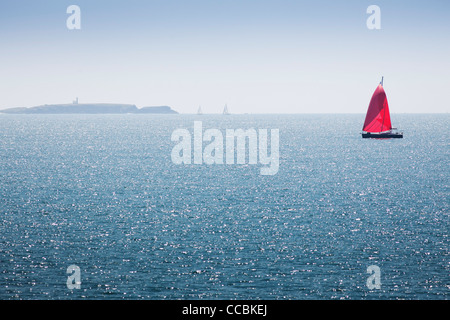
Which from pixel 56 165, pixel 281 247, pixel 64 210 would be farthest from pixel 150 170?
pixel 281 247

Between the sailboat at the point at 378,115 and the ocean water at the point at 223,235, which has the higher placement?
the sailboat at the point at 378,115

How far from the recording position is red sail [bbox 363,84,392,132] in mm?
161625

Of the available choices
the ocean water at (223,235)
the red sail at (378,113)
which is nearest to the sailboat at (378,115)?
the red sail at (378,113)

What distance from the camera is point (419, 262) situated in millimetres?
46719

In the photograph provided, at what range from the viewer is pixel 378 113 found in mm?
165750

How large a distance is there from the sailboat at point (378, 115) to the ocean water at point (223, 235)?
60.1 meters

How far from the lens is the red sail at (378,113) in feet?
530

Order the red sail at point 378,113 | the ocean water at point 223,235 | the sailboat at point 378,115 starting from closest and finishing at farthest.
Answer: the ocean water at point 223,235, the red sail at point 378,113, the sailboat at point 378,115

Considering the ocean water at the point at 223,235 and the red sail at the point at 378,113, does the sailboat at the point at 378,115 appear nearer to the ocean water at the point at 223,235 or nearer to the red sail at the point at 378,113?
the red sail at the point at 378,113

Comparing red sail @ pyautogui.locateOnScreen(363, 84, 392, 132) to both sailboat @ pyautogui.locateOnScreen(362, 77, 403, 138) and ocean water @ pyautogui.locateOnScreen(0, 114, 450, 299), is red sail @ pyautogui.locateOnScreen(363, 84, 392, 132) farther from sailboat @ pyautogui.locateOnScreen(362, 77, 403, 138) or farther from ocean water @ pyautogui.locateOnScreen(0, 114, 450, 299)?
ocean water @ pyautogui.locateOnScreen(0, 114, 450, 299)

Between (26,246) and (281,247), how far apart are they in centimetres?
2707

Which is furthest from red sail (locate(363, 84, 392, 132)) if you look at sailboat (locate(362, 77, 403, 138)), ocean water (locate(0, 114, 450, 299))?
ocean water (locate(0, 114, 450, 299))

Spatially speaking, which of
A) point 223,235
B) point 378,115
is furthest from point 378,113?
point 223,235

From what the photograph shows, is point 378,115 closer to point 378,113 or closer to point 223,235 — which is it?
point 378,113
